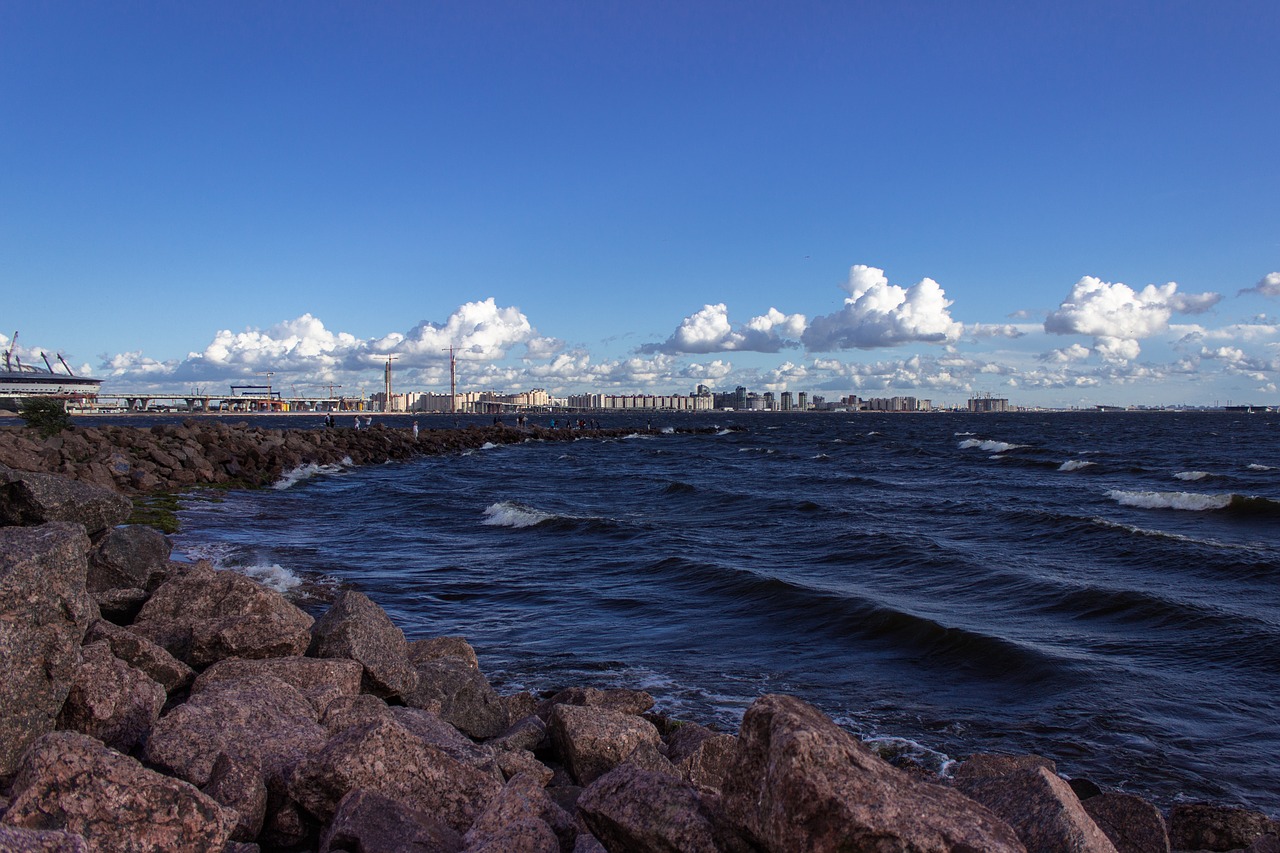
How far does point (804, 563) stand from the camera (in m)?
18.0

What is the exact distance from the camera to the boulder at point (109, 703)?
524cm

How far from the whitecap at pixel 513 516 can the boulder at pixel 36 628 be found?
59.8ft

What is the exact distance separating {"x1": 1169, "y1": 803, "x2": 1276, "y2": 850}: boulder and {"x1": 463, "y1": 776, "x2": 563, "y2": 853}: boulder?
14.3 feet

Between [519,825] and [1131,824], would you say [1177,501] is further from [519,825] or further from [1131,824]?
[519,825]

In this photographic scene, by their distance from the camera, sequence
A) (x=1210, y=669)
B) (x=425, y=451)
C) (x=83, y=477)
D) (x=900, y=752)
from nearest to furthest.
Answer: (x=900, y=752)
(x=1210, y=669)
(x=83, y=477)
(x=425, y=451)

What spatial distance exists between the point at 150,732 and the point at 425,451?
182 feet

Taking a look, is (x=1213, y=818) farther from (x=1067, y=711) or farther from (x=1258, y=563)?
(x=1258, y=563)

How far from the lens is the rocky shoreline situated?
138 inches

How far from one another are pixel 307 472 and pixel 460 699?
34354mm

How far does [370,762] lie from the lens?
466 centimetres

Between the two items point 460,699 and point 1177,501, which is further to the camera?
point 1177,501

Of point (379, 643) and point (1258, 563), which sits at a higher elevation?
point (379, 643)

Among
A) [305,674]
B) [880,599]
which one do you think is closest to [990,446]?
[880,599]

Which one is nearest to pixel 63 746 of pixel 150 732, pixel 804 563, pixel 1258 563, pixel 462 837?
pixel 150 732
